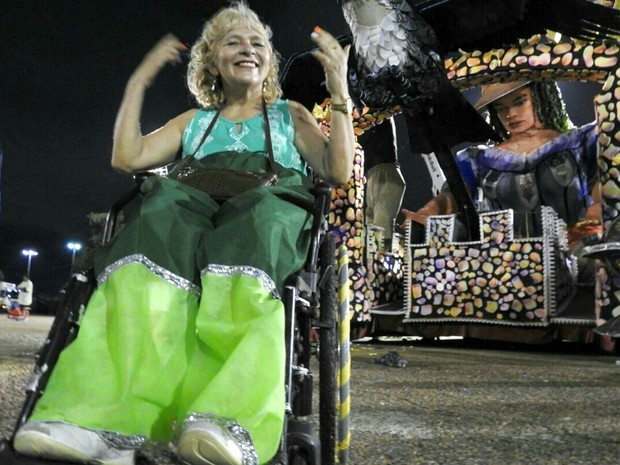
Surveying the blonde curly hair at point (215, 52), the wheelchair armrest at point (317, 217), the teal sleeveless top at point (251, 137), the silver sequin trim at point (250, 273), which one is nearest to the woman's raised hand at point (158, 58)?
the blonde curly hair at point (215, 52)

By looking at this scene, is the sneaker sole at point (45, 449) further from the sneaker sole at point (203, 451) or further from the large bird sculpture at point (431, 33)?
the large bird sculpture at point (431, 33)

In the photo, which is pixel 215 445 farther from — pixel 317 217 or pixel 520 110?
pixel 520 110

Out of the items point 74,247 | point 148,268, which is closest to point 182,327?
point 148,268

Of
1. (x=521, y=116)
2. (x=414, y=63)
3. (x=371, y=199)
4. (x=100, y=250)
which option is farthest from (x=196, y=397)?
(x=371, y=199)

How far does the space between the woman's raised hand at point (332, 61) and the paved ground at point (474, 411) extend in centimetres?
102

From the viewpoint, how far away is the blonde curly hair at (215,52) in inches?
75.1

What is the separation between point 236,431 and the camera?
1.06 meters

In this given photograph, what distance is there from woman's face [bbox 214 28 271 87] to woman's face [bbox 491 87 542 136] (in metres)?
7.16

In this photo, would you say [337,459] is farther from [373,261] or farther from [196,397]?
[373,261]

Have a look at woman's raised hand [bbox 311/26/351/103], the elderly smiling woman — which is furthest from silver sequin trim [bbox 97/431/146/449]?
woman's raised hand [bbox 311/26/351/103]

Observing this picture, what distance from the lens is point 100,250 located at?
4.41 ft

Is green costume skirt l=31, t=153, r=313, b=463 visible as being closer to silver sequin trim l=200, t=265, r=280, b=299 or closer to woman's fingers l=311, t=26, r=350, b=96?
silver sequin trim l=200, t=265, r=280, b=299

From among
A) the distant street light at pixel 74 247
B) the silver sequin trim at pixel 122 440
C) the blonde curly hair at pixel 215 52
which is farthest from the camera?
the distant street light at pixel 74 247

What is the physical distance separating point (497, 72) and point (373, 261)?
2.71 m
